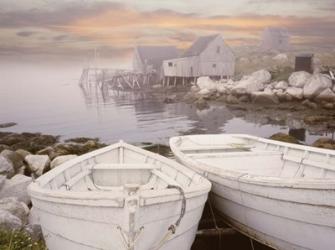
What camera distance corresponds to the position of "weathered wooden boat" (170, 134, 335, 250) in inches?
184

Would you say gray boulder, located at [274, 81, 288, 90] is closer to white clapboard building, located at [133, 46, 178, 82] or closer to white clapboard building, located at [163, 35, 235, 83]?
white clapboard building, located at [163, 35, 235, 83]

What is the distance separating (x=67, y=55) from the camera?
3897 centimetres

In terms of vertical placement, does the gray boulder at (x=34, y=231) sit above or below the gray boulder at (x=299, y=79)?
below

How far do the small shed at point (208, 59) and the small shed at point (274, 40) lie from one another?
22.9 m

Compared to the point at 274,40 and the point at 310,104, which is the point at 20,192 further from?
the point at 274,40

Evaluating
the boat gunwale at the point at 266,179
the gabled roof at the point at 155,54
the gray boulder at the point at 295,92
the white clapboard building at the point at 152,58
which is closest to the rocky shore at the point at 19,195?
the boat gunwale at the point at 266,179

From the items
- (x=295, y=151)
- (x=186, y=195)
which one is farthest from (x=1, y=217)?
(x=295, y=151)

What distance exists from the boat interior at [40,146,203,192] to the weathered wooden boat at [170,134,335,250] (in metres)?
0.56

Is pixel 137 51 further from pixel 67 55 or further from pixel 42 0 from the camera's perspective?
pixel 42 0

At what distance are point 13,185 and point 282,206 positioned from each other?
5181mm

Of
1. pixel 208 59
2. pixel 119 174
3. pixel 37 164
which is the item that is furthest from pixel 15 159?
pixel 208 59

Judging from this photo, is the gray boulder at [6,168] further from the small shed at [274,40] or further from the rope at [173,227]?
the small shed at [274,40]

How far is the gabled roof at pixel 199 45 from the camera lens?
3431 cm

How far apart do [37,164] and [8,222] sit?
14.2ft
